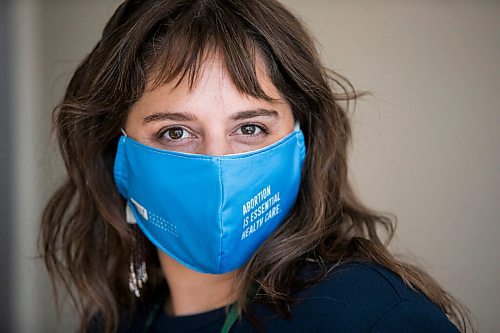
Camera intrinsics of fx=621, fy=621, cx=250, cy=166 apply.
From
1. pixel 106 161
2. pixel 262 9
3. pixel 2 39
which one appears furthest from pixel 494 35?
pixel 2 39

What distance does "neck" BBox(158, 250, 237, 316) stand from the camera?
62.7 inches

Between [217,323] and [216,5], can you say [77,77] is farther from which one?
[217,323]

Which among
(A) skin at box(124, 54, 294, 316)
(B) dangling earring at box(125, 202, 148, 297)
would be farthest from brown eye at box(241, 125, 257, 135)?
(B) dangling earring at box(125, 202, 148, 297)

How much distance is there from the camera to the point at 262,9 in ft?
4.91

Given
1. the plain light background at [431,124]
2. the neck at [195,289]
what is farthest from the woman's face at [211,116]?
the plain light background at [431,124]

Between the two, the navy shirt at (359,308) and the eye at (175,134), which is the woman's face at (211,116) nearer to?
the eye at (175,134)

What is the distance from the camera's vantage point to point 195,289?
5.39 feet

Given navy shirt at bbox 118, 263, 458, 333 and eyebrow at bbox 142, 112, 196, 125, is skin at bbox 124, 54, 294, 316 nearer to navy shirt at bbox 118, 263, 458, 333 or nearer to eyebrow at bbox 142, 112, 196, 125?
eyebrow at bbox 142, 112, 196, 125

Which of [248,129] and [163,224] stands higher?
[248,129]

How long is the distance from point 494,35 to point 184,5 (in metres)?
0.99

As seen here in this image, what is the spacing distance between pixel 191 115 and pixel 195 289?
0.49 m

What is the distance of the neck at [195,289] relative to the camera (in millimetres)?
1593

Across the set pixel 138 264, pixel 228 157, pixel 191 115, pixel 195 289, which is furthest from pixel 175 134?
pixel 138 264

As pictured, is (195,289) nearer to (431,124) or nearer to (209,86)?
(209,86)
